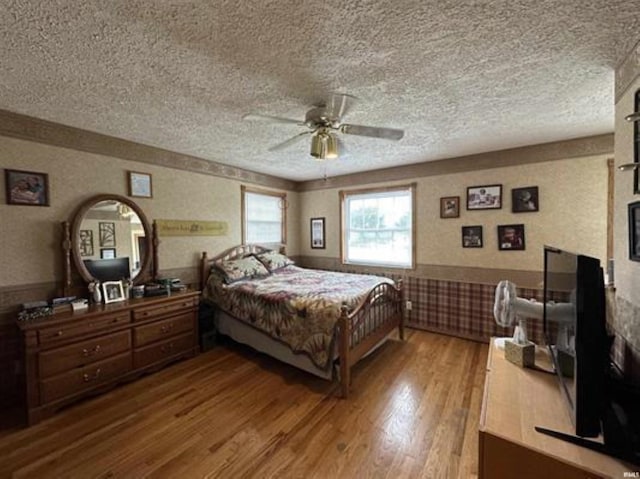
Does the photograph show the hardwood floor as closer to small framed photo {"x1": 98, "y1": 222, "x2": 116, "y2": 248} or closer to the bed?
the bed

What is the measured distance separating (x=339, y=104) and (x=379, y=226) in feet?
8.54

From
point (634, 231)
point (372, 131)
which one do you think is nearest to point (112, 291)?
point (372, 131)

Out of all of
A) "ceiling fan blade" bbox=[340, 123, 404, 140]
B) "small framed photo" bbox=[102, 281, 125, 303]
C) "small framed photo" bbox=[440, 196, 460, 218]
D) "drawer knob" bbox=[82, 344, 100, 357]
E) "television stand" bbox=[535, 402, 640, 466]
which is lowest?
"drawer knob" bbox=[82, 344, 100, 357]

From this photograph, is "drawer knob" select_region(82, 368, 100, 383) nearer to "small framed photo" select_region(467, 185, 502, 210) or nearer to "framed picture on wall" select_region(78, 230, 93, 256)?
"framed picture on wall" select_region(78, 230, 93, 256)

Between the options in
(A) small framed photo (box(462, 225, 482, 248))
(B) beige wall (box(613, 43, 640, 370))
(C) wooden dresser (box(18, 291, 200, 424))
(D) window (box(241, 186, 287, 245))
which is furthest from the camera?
(D) window (box(241, 186, 287, 245))

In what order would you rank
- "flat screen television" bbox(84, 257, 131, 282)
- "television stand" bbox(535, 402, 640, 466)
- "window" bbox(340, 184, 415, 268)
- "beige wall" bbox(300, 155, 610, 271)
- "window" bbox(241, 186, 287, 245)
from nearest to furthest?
"television stand" bbox(535, 402, 640, 466), "flat screen television" bbox(84, 257, 131, 282), "beige wall" bbox(300, 155, 610, 271), "window" bbox(340, 184, 415, 268), "window" bbox(241, 186, 287, 245)

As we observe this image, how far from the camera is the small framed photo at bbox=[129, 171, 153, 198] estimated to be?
115 inches

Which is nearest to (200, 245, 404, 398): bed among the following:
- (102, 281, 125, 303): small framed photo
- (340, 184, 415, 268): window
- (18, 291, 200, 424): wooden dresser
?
(18, 291, 200, 424): wooden dresser

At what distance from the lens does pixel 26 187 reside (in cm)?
229

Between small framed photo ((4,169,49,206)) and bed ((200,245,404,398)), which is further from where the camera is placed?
bed ((200,245,404,398))

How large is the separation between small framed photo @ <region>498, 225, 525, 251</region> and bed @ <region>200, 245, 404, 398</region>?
1322 mm

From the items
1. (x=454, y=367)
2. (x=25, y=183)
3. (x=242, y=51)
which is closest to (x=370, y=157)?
(x=242, y=51)

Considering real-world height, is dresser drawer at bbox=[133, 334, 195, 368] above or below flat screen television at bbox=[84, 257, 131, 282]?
below

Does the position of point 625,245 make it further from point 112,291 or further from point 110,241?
point 110,241
